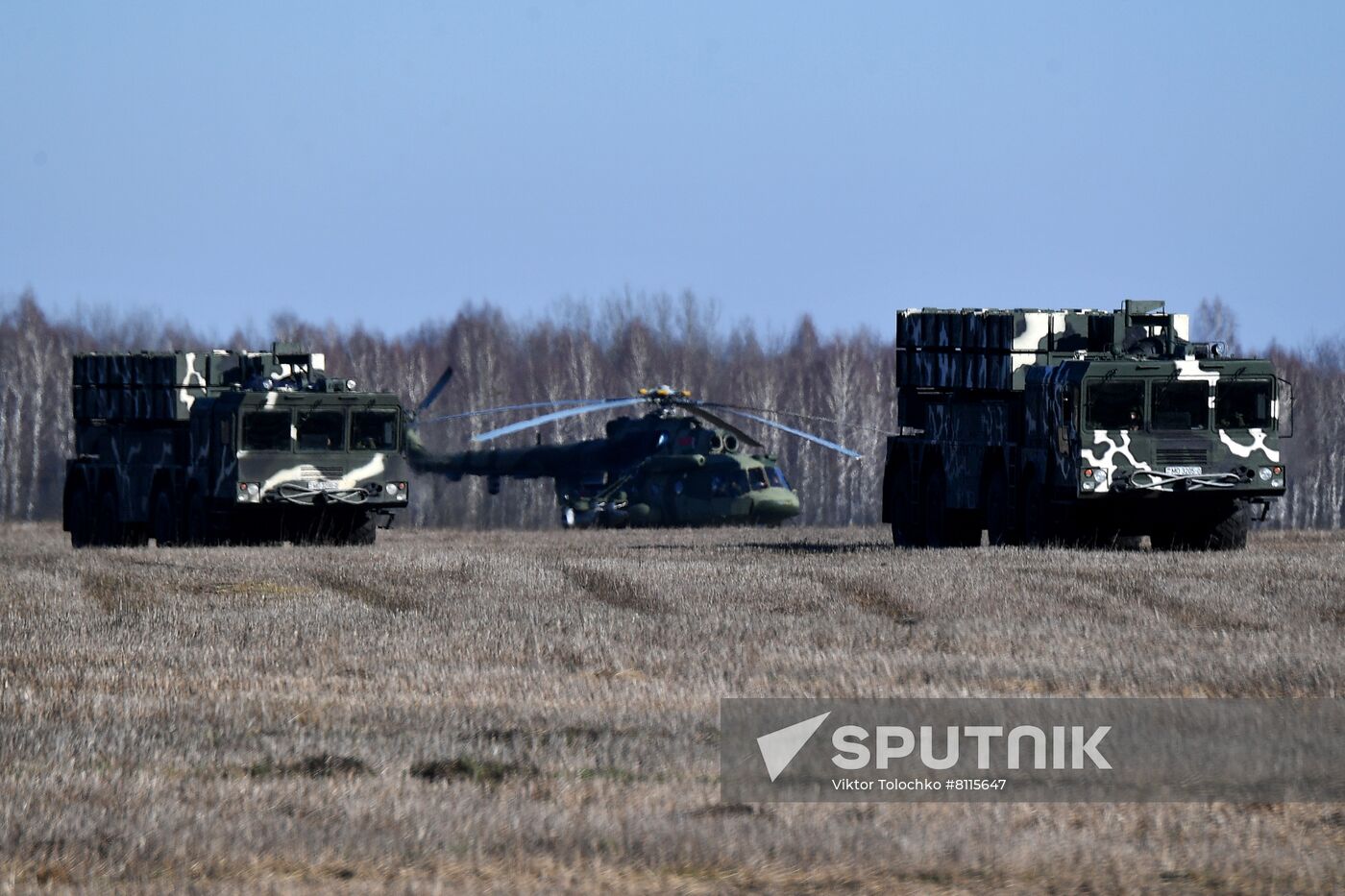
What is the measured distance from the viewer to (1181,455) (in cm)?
2108

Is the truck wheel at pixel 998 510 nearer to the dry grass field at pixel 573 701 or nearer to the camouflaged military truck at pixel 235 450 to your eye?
the dry grass field at pixel 573 701

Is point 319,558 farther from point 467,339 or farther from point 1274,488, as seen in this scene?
point 467,339

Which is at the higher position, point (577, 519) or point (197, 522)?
point (577, 519)

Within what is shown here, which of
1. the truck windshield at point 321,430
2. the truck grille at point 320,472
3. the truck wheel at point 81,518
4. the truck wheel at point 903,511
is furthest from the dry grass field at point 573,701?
the truck wheel at point 81,518

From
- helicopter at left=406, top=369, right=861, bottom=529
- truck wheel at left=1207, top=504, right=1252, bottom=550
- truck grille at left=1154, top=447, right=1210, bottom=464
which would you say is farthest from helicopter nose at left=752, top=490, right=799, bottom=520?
truck grille at left=1154, top=447, right=1210, bottom=464

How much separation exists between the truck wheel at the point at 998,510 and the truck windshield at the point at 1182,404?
80.3 inches

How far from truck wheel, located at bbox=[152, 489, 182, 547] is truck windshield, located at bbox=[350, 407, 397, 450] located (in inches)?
128

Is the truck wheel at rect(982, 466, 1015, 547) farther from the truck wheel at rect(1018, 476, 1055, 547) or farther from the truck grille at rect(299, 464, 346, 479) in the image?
the truck grille at rect(299, 464, 346, 479)

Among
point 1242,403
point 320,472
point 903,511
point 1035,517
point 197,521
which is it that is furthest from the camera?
point 197,521

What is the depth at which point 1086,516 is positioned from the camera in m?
21.9

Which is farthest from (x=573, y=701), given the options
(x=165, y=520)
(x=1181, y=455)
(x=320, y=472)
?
(x=165, y=520)

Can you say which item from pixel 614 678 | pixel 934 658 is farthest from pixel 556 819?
pixel 934 658

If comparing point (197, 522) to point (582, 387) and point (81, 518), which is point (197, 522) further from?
point (582, 387)

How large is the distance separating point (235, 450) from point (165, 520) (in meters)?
3.10
